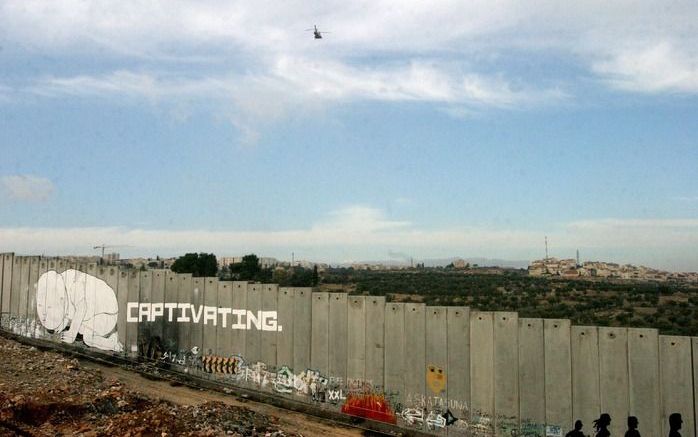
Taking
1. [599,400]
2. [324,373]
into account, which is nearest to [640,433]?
[599,400]

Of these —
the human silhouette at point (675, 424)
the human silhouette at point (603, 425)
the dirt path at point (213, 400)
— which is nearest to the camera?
the human silhouette at point (675, 424)

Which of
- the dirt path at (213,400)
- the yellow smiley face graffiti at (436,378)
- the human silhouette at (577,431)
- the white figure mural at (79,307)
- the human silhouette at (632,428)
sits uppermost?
the white figure mural at (79,307)

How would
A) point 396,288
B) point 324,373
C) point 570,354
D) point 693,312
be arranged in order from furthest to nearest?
point 396,288, point 693,312, point 324,373, point 570,354

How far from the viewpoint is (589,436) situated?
1319 centimetres

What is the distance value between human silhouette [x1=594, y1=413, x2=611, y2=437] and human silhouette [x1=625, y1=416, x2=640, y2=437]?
0.44m

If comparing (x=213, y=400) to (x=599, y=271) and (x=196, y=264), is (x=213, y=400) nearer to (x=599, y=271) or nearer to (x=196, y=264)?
(x=196, y=264)

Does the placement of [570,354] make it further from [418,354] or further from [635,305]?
[635,305]

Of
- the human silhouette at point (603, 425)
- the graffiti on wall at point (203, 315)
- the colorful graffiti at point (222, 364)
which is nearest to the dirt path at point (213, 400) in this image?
the colorful graffiti at point (222, 364)

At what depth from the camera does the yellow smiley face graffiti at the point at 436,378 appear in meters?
15.3

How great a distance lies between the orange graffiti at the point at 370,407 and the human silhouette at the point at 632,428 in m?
6.24

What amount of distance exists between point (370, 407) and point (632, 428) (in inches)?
281

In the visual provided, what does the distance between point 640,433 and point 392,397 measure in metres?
6.58

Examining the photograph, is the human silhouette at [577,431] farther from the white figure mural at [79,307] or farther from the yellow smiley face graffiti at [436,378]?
the white figure mural at [79,307]

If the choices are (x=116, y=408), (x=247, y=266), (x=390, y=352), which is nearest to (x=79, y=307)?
(x=116, y=408)
